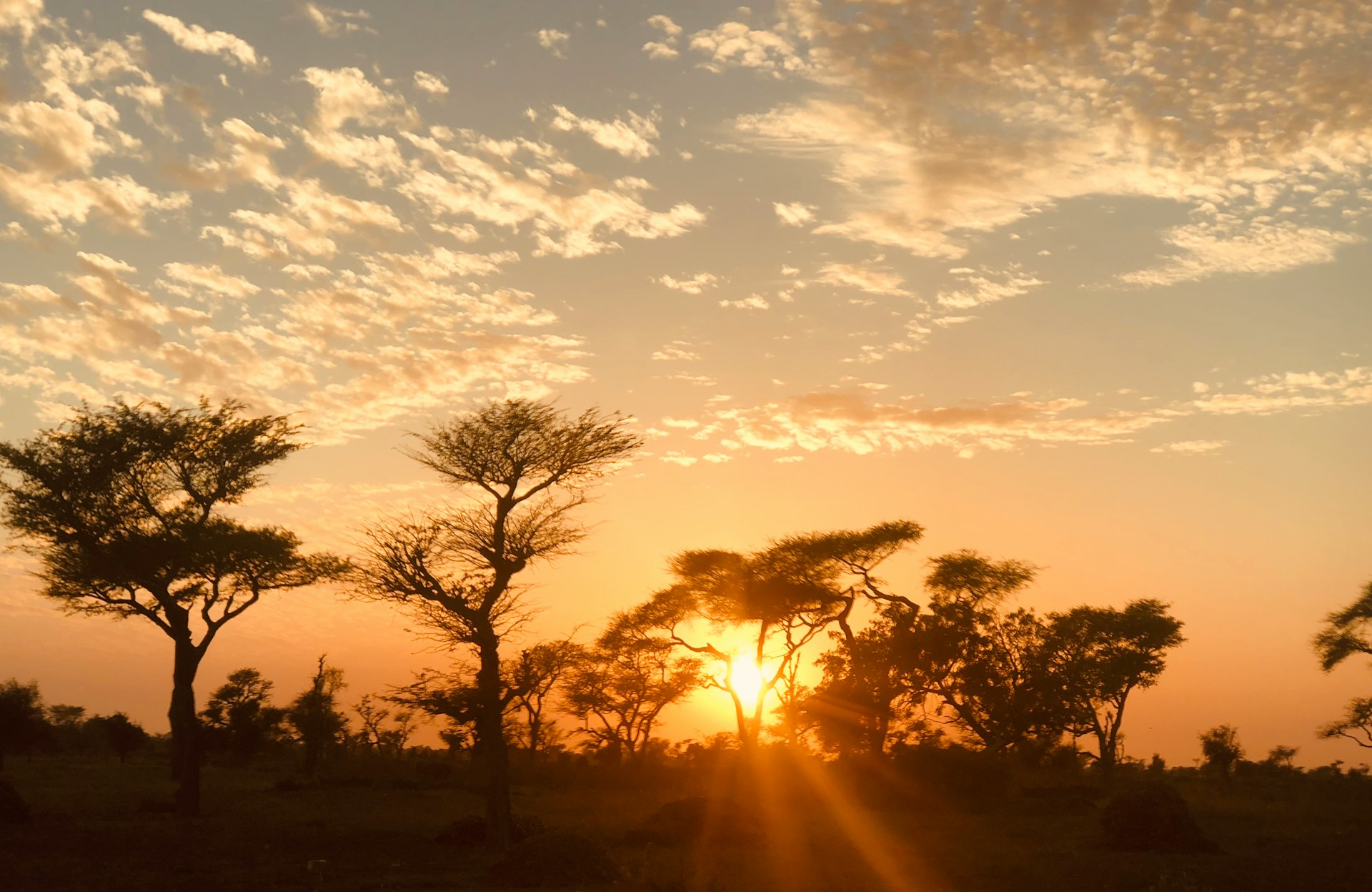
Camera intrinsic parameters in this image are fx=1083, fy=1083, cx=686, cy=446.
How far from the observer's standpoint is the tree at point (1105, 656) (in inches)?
2042

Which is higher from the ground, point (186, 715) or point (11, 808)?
point (186, 715)

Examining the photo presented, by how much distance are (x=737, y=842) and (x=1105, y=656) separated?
37.3 metres

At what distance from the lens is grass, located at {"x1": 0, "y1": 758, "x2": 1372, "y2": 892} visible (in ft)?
66.0

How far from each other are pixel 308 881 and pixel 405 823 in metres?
12.4

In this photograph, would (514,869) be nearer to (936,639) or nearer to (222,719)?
(936,639)

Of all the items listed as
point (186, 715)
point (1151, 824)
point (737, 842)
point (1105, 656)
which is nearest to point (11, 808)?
point (186, 715)

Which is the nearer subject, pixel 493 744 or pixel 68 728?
pixel 493 744

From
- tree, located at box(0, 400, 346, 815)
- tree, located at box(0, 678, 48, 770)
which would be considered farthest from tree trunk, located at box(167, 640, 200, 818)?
tree, located at box(0, 678, 48, 770)

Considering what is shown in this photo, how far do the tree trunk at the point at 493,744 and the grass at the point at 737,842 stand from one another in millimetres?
1311

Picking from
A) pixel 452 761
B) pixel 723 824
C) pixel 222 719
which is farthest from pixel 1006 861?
pixel 222 719

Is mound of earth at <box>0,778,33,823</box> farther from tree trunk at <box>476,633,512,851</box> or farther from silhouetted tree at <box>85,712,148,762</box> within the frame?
silhouetted tree at <box>85,712,148,762</box>

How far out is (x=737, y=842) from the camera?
24.8 m

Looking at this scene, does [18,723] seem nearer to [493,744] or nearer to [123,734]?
[123,734]

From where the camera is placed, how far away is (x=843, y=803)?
33.8m
